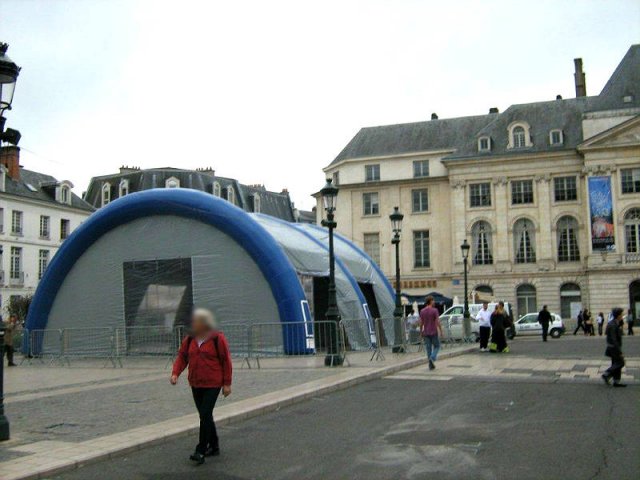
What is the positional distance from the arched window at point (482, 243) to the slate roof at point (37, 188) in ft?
104

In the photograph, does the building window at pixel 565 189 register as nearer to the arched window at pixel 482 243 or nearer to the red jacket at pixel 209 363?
the arched window at pixel 482 243

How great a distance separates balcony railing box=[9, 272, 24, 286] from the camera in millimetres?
51053

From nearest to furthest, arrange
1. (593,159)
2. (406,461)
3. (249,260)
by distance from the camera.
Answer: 1. (406,461)
2. (249,260)
3. (593,159)

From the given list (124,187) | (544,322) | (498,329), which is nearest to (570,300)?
(544,322)

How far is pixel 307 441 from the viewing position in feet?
27.0

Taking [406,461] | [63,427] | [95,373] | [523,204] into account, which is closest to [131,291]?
[95,373]

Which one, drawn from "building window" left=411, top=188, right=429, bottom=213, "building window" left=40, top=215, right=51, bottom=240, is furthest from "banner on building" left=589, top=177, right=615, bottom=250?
"building window" left=40, top=215, right=51, bottom=240

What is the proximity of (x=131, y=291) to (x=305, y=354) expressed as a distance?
7.48 metres

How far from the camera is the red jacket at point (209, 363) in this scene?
24.2 feet

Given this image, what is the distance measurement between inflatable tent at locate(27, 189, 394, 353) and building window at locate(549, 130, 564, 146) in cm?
3315

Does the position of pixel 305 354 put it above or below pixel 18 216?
below

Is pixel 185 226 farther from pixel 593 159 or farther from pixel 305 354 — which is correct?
pixel 593 159

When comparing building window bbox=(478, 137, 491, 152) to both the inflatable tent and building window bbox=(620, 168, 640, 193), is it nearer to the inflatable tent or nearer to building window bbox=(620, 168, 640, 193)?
building window bbox=(620, 168, 640, 193)

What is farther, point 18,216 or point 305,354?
point 18,216
